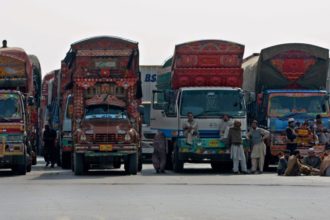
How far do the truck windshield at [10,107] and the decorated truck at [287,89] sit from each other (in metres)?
6.97

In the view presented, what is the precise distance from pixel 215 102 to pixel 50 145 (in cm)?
946

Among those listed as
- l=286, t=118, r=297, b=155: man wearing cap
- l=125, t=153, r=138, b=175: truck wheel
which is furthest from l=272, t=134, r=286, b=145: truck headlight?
l=125, t=153, r=138, b=175: truck wheel

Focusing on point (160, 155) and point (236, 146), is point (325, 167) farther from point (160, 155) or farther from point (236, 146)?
point (160, 155)

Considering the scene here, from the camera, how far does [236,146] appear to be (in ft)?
104

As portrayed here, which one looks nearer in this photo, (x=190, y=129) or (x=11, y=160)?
(x=11, y=160)

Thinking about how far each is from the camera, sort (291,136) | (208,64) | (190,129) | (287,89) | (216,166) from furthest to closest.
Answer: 1. (216,166)
2. (287,89)
3. (208,64)
4. (291,136)
5. (190,129)

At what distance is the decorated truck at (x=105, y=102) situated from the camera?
30.0 meters

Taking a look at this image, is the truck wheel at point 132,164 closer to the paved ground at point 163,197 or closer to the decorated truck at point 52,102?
the paved ground at point 163,197

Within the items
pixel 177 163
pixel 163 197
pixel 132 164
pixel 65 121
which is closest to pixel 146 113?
pixel 65 121

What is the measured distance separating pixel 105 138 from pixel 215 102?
3749mm

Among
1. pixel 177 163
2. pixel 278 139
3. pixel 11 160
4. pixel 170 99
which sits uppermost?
pixel 170 99

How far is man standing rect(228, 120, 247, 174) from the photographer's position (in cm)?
3153

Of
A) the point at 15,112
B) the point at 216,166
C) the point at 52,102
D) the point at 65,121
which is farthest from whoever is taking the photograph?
the point at 52,102

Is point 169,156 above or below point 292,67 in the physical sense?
below
